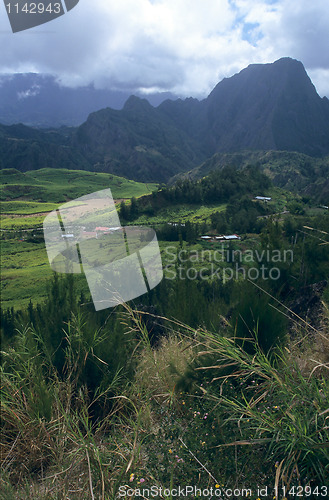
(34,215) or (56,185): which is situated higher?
(56,185)

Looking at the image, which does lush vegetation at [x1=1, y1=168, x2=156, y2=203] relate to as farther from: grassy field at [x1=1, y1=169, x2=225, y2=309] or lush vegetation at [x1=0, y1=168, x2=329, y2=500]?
lush vegetation at [x1=0, y1=168, x2=329, y2=500]

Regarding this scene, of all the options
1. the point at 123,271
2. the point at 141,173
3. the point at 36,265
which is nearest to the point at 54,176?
the point at 141,173

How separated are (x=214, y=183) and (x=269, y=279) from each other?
3253 inches

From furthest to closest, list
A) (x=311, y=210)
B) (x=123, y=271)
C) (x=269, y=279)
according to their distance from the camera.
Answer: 1. (x=311, y=210)
2. (x=123, y=271)
3. (x=269, y=279)

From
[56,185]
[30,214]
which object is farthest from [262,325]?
[56,185]

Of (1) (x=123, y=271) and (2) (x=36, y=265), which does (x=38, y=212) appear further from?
(1) (x=123, y=271)

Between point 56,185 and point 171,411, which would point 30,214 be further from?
point 171,411

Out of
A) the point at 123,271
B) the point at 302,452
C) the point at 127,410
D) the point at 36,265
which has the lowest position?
the point at 36,265

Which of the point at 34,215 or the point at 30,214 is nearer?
the point at 34,215

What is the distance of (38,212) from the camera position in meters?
99.3
